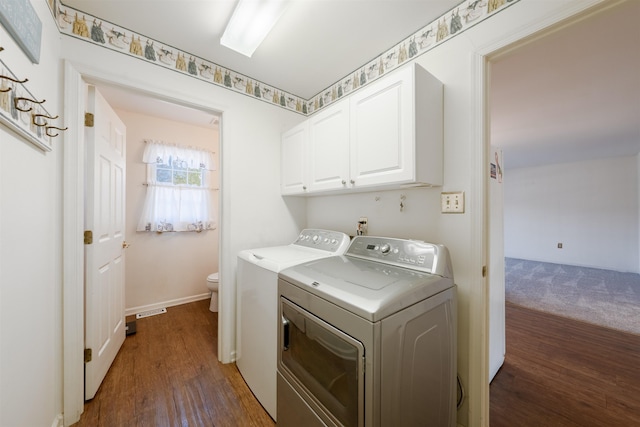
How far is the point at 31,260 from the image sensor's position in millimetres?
1055

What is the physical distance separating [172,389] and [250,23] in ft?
8.20

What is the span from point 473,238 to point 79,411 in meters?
2.52

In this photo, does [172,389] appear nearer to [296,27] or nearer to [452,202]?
[452,202]

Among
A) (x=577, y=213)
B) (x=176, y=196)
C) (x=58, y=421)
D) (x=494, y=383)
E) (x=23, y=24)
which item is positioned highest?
→ (x=23, y=24)

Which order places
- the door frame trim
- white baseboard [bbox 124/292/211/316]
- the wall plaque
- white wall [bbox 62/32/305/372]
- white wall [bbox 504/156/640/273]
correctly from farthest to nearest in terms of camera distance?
white wall [bbox 504/156/640/273], white baseboard [bbox 124/292/211/316], white wall [bbox 62/32/305/372], the door frame trim, the wall plaque

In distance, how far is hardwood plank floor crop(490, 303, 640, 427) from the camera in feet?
4.82

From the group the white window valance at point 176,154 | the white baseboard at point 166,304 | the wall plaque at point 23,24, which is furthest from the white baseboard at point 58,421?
the white window valance at point 176,154

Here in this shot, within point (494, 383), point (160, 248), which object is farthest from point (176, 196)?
point (494, 383)

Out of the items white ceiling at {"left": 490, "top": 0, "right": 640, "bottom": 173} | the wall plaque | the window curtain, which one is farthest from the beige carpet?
the wall plaque

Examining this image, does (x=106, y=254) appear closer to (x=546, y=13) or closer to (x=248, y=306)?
(x=248, y=306)

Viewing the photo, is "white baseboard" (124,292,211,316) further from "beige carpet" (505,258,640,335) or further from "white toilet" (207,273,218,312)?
"beige carpet" (505,258,640,335)

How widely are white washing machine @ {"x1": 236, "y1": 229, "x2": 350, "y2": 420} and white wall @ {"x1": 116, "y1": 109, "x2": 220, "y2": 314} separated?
170 centimetres

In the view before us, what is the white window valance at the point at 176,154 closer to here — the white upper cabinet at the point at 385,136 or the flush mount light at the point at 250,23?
the flush mount light at the point at 250,23

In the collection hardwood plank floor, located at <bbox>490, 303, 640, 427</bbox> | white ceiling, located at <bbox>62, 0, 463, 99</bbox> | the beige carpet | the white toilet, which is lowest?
hardwood plank floor, located at <bbox>490, 303, 640, 427</bbox>
